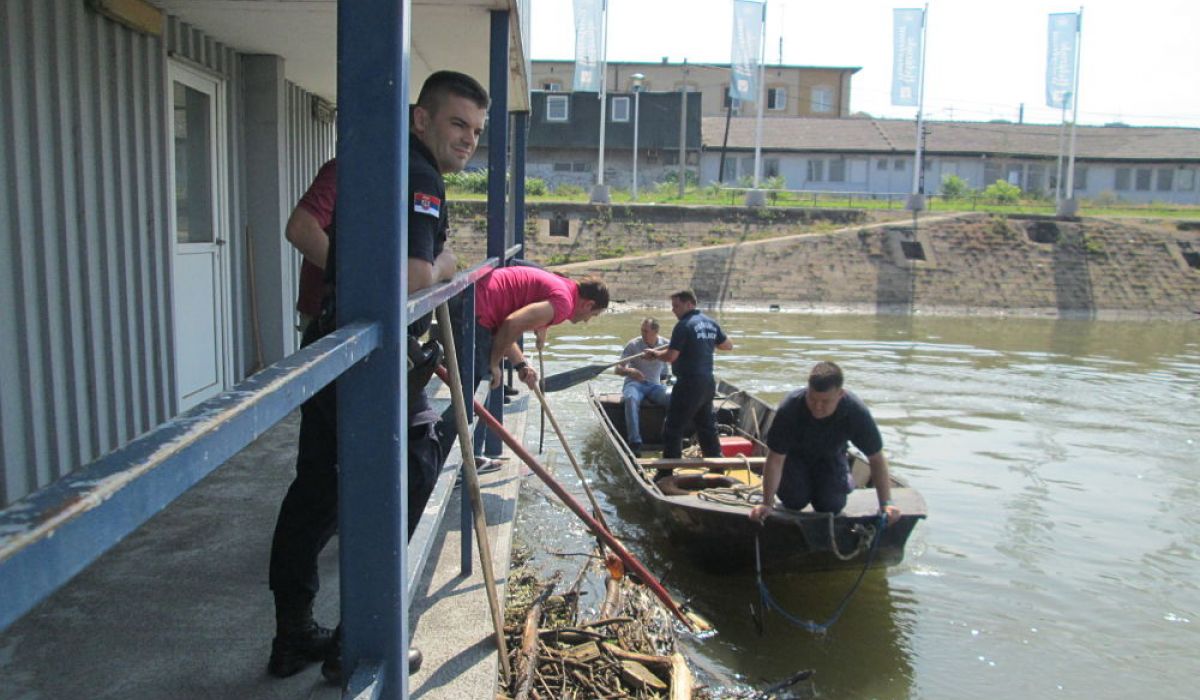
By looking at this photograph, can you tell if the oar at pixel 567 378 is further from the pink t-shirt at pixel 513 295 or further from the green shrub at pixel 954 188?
the green shrub at pixel 954 188

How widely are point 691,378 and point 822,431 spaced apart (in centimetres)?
274

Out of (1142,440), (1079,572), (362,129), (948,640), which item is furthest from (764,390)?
(362,129)

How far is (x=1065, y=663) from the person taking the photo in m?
6.10

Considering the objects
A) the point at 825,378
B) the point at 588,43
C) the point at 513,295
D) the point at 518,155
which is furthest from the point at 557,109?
the point at 513,295

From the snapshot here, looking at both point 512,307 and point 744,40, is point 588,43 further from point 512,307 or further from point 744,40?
point 512,307

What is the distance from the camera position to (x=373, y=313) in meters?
1.76

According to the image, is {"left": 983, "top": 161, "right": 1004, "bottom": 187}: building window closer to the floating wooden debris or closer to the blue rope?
the blue rope

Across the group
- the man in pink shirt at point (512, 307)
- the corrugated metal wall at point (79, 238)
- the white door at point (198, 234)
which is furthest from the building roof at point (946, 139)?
the corrugated metal wall at point (79, 238)

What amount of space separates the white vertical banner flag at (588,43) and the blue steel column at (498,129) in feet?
96.5

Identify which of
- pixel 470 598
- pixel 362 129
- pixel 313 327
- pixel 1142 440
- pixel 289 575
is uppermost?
pixel 362 129

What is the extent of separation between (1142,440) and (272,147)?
11190 mm

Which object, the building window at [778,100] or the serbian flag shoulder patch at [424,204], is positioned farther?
the building window at [778,100]

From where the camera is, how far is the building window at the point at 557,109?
45.2 m

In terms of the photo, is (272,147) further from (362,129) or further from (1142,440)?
(1142,440)
